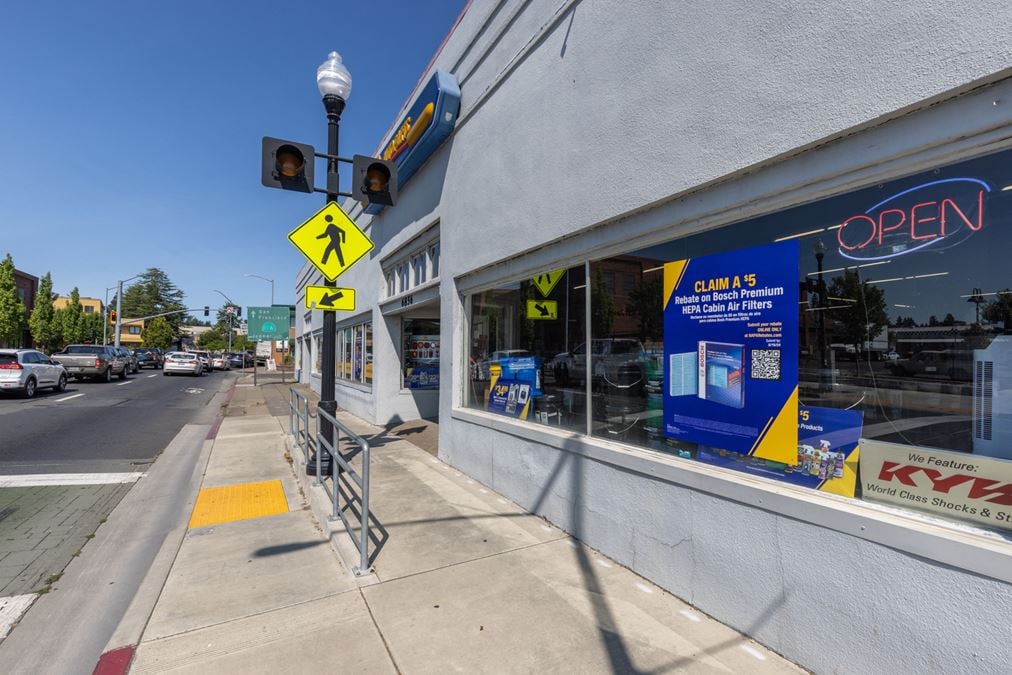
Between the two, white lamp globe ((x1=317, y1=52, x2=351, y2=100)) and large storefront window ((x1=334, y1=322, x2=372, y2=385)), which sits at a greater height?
white lamp globe ((x1=317, y1=52, x2=351, y2=100))

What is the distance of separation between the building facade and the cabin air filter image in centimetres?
2

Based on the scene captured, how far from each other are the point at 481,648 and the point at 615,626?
34.7 inches

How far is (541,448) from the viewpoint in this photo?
196 inches

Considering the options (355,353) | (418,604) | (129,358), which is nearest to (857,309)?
(418,604)

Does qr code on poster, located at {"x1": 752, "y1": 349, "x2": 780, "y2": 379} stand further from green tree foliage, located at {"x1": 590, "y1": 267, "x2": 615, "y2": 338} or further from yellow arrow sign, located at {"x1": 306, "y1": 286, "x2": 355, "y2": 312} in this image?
yellow arrow sign, located at {"x1": 306, "y1": 286, "x2": 355, "y2": 312}

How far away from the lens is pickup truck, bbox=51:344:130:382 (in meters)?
22.8

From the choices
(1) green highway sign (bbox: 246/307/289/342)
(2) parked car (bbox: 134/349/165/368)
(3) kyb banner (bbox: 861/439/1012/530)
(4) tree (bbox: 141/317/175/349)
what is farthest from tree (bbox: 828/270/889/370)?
(4) tree (bbox: 141/317/175/349)

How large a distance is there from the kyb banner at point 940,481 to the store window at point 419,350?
31.2 ft

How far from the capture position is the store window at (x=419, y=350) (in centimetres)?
1121

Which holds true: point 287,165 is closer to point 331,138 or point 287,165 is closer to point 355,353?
point 331,138

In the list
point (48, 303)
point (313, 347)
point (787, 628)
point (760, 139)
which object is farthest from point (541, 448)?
point (48, 303)

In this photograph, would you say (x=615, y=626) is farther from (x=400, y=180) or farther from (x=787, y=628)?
(x=400, y=180)

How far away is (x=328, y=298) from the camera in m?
6.44

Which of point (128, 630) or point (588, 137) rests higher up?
point (588, 137)
